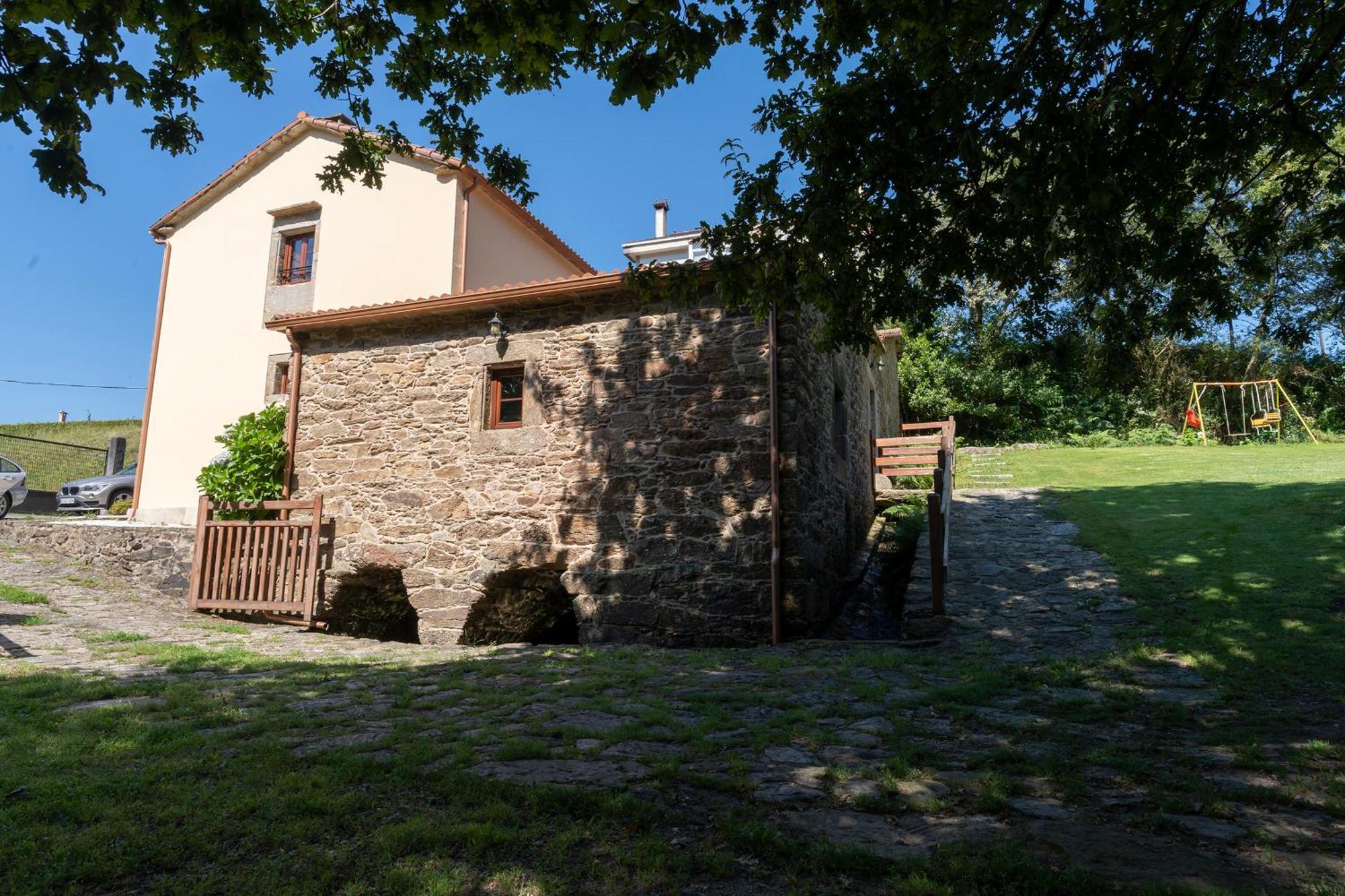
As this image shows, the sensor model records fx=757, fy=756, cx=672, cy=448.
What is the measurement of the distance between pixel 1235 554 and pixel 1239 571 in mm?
698

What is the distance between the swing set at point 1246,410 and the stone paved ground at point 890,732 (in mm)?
13871

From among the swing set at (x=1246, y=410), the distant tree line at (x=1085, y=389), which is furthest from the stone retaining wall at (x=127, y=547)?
the swing set at (x=1246, y=410)

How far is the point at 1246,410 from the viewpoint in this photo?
19.4m

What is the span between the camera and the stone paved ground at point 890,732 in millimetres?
2768

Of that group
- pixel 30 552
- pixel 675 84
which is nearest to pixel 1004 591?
pixel 675 84

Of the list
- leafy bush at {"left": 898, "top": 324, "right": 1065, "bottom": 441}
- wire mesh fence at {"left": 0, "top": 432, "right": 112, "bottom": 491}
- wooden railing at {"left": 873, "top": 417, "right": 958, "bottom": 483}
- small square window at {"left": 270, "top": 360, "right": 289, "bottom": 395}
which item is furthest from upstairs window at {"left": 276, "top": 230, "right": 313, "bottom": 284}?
leafy bush at {"left": 898, "top": 324, "right": 1065, "bottom": 441}

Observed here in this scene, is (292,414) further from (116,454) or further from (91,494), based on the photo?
(116,454)

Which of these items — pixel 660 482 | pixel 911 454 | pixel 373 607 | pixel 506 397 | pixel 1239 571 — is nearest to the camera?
pixel 1239 571

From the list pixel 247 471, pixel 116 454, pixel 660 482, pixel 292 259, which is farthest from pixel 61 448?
pixel 660 482

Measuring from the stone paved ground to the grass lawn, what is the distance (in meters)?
0.46

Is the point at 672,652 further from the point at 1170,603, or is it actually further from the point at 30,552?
the point at 30,552

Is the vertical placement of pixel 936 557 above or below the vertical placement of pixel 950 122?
below

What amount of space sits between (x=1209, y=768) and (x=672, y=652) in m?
4.34

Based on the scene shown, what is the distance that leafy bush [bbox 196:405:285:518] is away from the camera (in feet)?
31.8
